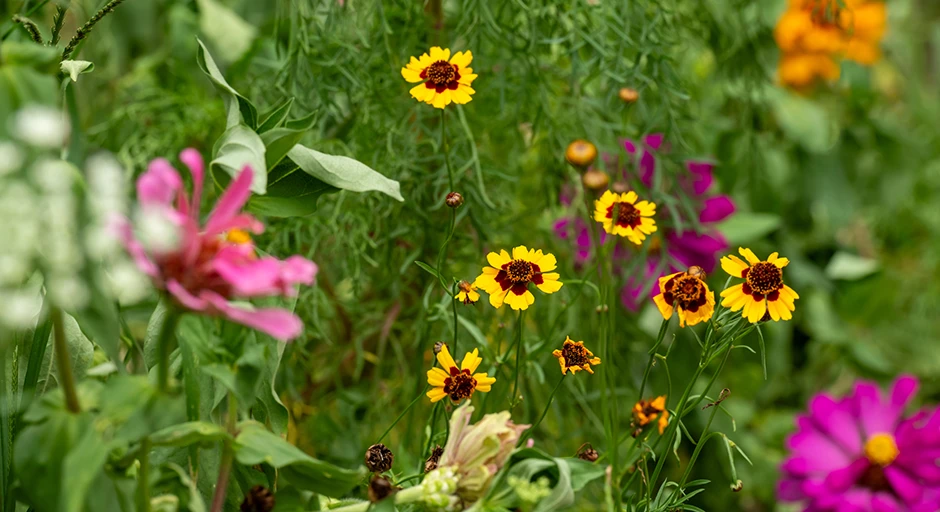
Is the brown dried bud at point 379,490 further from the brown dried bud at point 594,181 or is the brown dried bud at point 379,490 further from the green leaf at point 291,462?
the brown dried bud at point 594,181

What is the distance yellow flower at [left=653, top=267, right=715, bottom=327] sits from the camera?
0.36 meters

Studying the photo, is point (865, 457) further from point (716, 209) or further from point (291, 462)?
point (291, 462)

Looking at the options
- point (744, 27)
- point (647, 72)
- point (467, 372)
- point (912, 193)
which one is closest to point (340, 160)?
point (467, 372)

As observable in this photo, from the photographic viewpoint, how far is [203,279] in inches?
9.7

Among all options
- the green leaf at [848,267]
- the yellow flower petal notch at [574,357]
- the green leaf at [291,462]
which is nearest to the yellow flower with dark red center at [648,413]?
the yellow flower petal notch at [574,357]

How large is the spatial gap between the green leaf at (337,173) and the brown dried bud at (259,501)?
0.12 meters

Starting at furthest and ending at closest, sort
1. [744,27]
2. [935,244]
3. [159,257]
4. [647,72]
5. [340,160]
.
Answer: [935,244] < [744,27] < [647,72] < [340,160] < [159,257]

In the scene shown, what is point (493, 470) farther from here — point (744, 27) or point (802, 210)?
point (802, 210)

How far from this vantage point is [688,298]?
14.1 inches

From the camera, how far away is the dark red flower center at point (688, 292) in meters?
0.36

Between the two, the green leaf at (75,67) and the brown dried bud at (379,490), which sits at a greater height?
the green leaf at (75,67)

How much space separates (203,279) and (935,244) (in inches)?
41.2

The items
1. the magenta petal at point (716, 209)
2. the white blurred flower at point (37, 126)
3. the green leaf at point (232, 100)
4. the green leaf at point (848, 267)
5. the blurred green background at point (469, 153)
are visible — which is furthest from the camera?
the green leaf at point (848, 267)

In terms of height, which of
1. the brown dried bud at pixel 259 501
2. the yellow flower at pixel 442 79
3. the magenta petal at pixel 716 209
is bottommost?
the magenta petal at pixel 716 209
